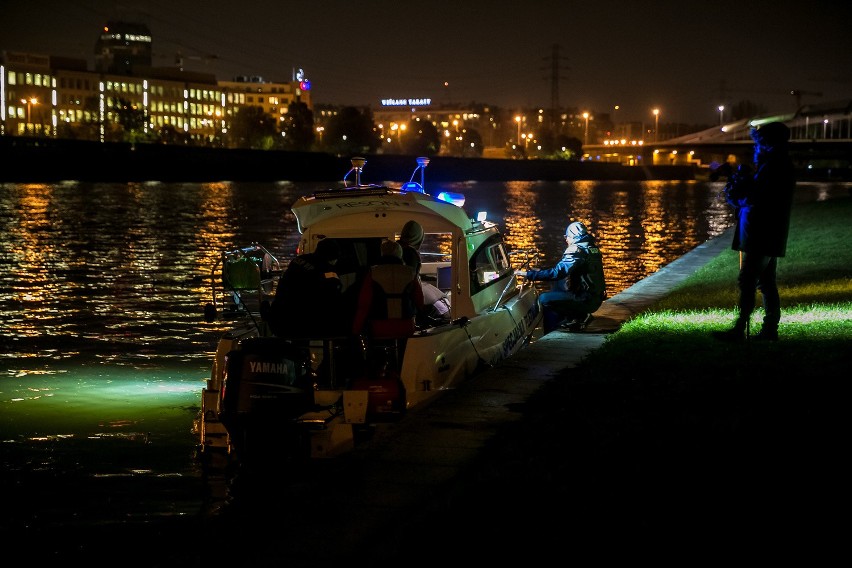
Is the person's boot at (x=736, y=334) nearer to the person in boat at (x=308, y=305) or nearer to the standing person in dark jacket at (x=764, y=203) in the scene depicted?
the standing person in dark jacket at (x=764, y=203)

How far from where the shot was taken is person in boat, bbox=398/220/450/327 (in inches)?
409

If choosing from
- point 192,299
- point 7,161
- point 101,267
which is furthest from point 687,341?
point 7,161

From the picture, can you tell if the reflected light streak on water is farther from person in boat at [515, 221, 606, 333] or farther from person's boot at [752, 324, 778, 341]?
person's boot at [752, 324, 778, 341]

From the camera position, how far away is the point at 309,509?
677 cm

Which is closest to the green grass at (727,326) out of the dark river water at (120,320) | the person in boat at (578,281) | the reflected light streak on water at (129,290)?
the person in boat at (578,281)

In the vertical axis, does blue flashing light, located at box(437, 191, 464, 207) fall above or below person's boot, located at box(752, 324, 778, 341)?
above

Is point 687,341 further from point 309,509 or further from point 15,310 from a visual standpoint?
point 15,310

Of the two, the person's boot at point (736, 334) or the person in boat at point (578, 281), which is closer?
the person's boot at point (736, 334)

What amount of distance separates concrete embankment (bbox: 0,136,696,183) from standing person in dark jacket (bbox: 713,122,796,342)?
106340mm

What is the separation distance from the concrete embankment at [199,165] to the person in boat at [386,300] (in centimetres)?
10605

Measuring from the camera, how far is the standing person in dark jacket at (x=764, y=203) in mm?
10750

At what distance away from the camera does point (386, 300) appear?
31.5 ft

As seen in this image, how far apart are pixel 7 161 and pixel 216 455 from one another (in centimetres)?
10845

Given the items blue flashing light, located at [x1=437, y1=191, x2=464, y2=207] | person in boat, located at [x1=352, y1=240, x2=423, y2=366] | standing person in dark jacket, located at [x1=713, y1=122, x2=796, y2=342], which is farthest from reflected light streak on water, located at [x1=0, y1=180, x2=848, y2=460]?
standing person in dark jacket, located at [x1=713, y1=122, x2=796, y2=342]
